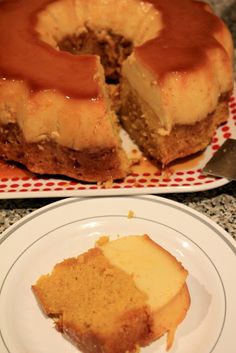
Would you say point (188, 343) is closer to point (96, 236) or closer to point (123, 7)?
point (96, 236)

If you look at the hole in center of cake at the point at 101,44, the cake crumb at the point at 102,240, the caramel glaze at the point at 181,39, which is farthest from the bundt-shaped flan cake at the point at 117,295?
the hole in center of cake at the point at 101,44

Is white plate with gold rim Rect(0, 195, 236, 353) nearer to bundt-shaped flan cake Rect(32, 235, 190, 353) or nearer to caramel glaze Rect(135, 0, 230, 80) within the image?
bundt-shaped flan cake Rect(32, 235, 190, 353)

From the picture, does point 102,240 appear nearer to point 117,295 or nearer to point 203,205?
point 117,295

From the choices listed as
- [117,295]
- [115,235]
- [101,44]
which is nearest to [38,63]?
[101,44]

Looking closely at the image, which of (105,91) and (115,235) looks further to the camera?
(105,91)

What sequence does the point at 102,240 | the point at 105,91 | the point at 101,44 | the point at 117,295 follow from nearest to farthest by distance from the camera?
the point at 117,295 < the point at 102,240 < the point at 105,91 < the point at 101,44

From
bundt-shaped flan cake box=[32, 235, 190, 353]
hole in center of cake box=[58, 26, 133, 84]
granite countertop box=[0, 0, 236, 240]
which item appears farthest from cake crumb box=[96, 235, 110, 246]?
hole in center of cake box=[58, 26, 133, 84]

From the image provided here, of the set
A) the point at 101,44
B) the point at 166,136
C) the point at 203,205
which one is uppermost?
the point at 101,44

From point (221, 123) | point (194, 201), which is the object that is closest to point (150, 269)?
point (194, 201)
